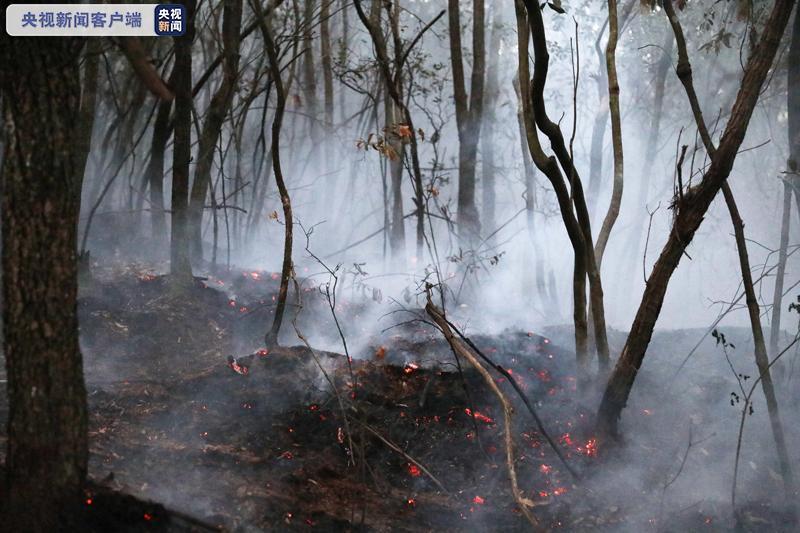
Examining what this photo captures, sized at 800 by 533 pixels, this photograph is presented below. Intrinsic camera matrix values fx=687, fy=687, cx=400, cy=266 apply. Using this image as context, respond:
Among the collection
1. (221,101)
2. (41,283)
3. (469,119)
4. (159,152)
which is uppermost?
(469,119)

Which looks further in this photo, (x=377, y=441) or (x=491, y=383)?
(x=377, y=441)

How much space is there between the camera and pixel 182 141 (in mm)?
8047

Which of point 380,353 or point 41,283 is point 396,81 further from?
point 41,283

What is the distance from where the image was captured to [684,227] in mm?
5113

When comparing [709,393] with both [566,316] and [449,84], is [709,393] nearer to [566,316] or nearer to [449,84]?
[566,316]

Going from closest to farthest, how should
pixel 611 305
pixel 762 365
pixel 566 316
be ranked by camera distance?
1. pixel 762 365
2. pixel 566 316
3. pixel 611 305

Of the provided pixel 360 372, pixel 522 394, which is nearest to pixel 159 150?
pixel 360 372

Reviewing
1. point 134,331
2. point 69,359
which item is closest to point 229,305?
point 134,331

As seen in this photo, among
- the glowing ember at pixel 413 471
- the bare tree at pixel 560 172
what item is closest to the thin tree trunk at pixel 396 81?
the bare tree at pixel 560 172

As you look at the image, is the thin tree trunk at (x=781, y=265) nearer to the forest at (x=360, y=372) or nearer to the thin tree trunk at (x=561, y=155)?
the forest at (x=360, y=372)

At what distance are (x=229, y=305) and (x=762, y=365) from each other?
5991 mm

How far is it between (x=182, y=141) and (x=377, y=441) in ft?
14.5

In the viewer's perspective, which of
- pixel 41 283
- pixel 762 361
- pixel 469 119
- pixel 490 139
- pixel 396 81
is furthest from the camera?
pixel 490 139

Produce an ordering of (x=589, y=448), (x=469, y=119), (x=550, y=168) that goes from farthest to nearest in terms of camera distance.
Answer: (x=469, y=119)
(x=589, y=448)
(x=550, y=168)
